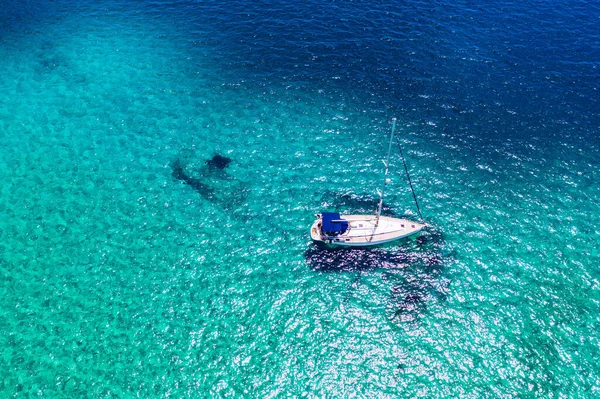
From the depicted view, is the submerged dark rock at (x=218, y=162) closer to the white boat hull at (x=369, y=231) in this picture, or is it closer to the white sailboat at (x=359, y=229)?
the white sailboat at (x=359, y=229)

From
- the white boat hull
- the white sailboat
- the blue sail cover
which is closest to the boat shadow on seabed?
the white boat hull

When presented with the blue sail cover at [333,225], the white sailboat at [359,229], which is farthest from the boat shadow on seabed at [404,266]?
the blue sail cover at [333,225]

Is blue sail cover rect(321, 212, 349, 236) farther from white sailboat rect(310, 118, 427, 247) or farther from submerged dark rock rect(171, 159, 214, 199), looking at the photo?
submerged dark rock rect(171, 159, 214, 199)

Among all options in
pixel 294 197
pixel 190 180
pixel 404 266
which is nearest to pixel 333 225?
pixel 294 197

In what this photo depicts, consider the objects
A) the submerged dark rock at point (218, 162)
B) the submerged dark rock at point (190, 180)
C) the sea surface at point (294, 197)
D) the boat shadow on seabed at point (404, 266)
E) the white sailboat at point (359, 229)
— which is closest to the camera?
the sea surface at point (294, 197)

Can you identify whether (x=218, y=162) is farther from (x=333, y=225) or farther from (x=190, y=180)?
(x=333, y=225)

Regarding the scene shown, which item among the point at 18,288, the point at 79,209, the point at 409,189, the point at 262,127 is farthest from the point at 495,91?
the point at 18,288

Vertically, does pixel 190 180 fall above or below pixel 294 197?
above

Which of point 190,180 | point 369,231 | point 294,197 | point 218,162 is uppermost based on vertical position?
point 218,162
